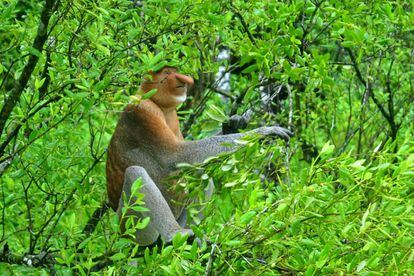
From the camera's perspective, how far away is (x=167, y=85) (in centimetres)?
730

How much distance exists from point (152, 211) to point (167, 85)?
964 mm

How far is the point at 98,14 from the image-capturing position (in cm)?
620

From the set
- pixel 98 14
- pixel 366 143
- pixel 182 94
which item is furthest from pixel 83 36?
pixel 366 143

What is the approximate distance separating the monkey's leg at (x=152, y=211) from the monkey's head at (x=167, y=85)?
2.01 feet

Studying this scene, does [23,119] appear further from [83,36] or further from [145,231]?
[145,231]

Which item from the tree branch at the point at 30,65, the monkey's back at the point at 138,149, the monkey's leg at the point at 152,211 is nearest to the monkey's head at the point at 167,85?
the monkey's back at the point at 138,149

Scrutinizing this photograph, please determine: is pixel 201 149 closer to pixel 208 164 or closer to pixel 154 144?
pixel 154 144

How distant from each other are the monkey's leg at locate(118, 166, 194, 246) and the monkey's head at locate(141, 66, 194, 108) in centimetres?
61

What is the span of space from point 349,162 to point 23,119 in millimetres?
1985

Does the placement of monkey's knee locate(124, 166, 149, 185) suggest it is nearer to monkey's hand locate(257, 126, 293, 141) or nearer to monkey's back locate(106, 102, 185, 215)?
monkey's back locate(106, 102, 185, 215)

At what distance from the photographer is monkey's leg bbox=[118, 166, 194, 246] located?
6.93 meters

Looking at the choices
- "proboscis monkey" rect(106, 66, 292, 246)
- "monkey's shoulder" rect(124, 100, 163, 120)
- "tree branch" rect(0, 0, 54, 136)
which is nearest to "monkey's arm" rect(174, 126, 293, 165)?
"proboscis monkey" rect(106, 66, 292, 246)

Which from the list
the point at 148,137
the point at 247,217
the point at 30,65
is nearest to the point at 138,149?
the point at 148,137

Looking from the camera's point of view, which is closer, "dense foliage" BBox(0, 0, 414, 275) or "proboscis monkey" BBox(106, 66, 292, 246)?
"dense foliage" BBox(0, 0, 414, 275)
